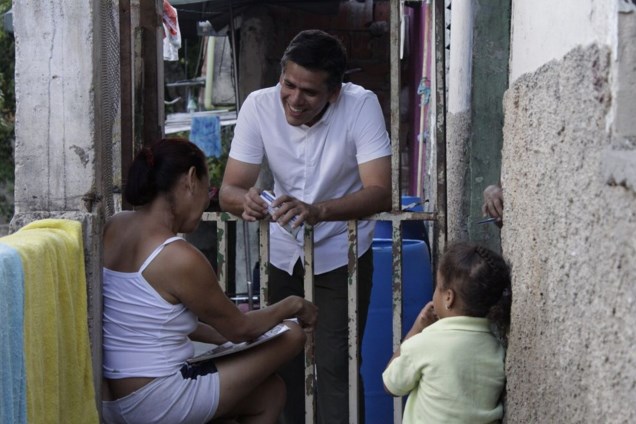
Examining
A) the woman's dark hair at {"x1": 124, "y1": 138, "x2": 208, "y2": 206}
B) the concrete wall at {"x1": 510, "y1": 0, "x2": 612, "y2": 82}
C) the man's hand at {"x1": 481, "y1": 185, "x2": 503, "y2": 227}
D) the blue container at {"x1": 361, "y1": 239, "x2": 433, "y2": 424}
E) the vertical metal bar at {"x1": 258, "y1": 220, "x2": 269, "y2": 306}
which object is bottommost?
the blue container at {"x1": 361, "y1": 239, "x2": 433, "y2": 424}

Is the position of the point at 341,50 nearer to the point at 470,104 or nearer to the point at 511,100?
the point at 470,104

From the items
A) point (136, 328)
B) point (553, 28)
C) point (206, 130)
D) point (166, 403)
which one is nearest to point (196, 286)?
point (136, 328)

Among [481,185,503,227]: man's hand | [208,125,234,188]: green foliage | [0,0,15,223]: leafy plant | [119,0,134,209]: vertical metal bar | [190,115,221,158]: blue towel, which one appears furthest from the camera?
[0,0,15,223]: leafy plant

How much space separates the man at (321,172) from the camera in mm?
3861

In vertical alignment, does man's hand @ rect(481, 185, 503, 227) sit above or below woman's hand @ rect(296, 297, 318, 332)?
above

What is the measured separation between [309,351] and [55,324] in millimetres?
1516

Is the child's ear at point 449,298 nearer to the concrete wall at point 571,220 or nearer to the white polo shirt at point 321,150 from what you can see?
the concrete wall at point 571,220

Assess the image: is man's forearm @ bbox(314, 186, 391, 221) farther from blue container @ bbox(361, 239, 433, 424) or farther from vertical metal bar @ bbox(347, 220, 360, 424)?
blue container @ bbox(361, 239, 433, 424)

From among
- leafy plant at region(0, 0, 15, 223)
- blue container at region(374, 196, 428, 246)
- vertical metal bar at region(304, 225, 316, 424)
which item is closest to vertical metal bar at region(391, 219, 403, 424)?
vertical metal bar at region(304, 225, 316, 424)

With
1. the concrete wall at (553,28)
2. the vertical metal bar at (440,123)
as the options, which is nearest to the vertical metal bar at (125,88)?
the vertical metal bar at (440,123)

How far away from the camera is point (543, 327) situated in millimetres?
2287

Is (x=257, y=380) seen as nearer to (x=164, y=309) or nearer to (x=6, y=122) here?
(x=164, y=309)

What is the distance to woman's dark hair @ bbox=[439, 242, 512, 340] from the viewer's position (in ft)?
9.55

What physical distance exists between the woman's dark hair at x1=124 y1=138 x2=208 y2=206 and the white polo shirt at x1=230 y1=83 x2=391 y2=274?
2.44 ft
